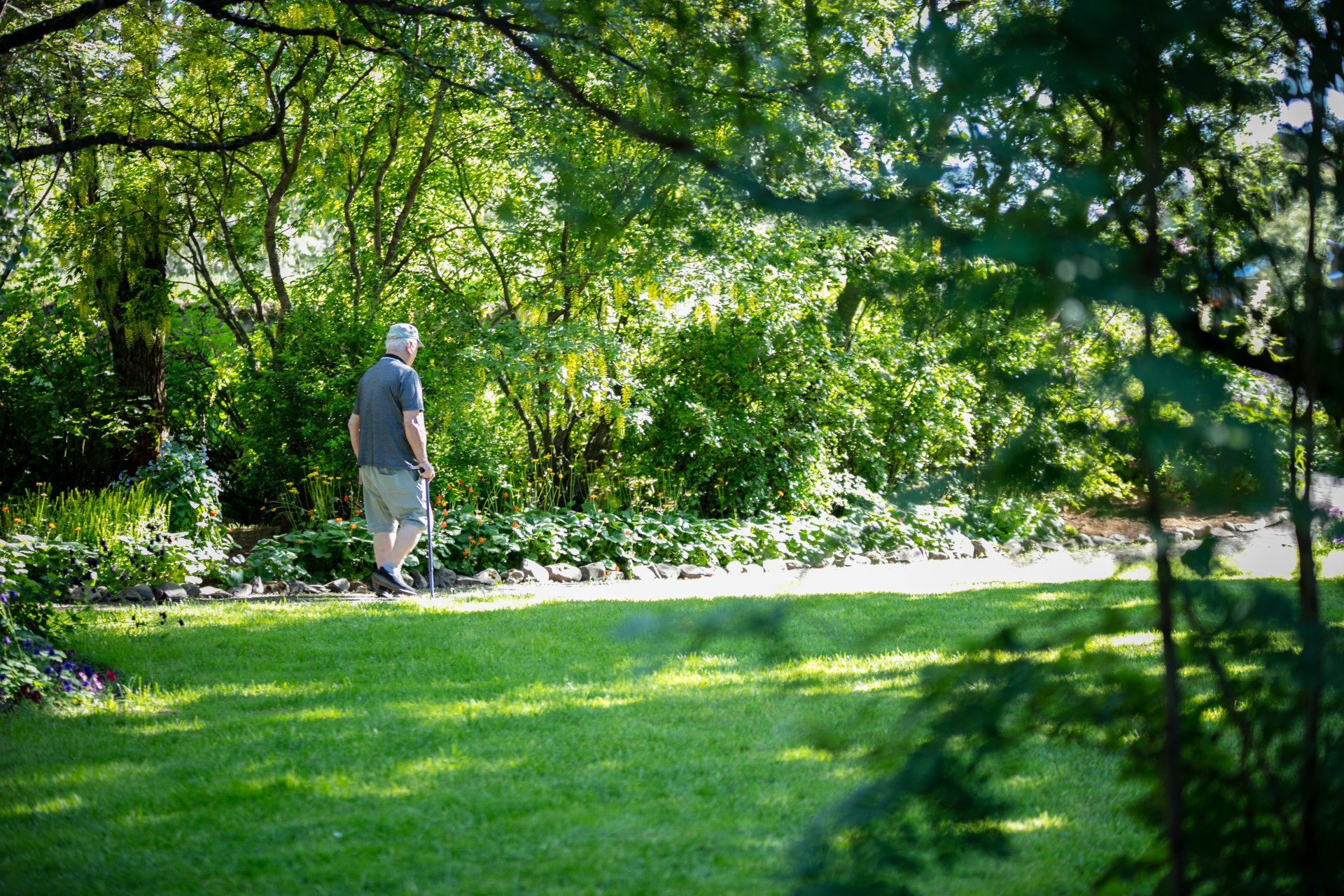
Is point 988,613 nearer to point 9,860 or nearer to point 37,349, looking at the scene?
point 9,860

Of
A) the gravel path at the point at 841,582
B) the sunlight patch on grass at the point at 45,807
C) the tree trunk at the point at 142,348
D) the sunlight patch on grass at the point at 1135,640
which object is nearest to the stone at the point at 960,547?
the gravel path at the point at 841,582

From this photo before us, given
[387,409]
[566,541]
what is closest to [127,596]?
[387,409]

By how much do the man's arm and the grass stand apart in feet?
6.05

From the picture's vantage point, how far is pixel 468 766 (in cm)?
364

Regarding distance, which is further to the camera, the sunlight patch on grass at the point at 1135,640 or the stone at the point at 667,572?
the stone at the point at 667,572

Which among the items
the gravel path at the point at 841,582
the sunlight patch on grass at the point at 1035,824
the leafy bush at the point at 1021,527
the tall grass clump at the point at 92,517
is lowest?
the sunlight patch on grass at the point at 1035,824

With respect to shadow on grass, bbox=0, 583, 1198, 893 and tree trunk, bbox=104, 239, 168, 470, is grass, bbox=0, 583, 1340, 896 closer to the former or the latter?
shadow on grass, bbox=0, 583, 1198, 893

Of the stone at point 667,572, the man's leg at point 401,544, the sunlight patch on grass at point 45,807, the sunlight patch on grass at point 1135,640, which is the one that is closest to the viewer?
the sunlight patch on grass at point 45,807

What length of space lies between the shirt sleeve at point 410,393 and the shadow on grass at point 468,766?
79.8 inches

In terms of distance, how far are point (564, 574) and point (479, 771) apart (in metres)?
5.10

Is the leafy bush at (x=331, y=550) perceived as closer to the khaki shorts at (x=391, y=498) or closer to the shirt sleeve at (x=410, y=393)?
the khaki shorts at (x=391, y=498)

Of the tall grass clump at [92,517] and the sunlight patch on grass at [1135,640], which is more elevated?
the tall grass clump at [92,517]

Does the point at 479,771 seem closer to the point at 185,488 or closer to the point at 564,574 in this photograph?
the point at 564,574

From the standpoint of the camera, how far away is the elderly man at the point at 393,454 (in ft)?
24.2
